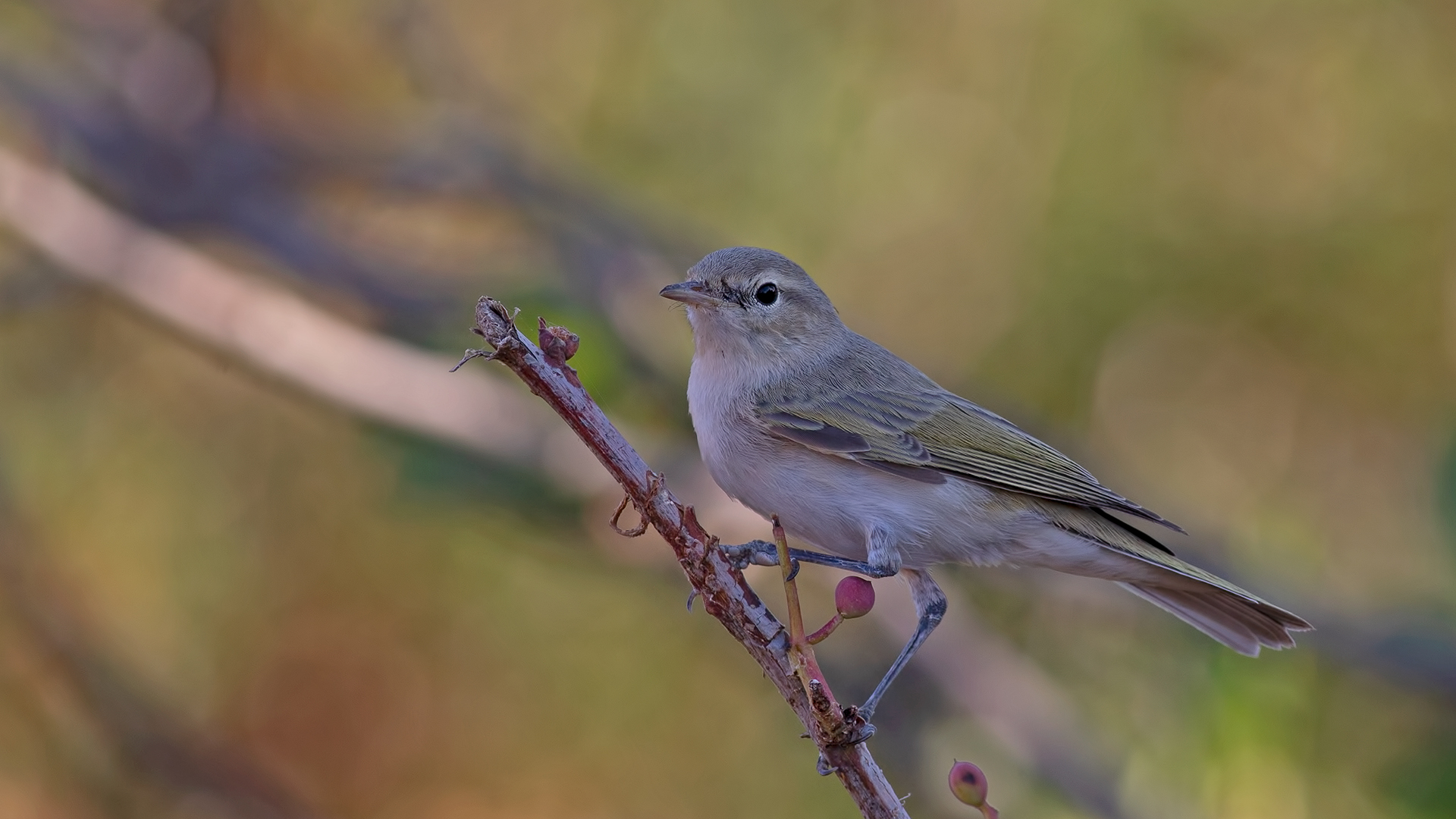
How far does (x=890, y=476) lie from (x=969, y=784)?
145 cm

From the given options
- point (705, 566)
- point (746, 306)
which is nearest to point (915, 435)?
point (746, 306)

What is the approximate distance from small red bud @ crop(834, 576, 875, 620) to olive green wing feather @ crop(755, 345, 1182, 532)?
3.65 feet

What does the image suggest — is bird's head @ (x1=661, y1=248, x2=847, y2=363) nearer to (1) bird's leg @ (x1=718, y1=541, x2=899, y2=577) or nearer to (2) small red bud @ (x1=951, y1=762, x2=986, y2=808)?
(1) bird's leg @ (x1=718, y1=541, x2=899, y2=577)

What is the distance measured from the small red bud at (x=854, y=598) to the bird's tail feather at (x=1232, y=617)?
4.69 ft

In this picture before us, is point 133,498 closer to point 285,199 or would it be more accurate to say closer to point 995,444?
point 285,199

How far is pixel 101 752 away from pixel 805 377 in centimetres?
319

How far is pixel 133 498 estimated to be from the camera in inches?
241

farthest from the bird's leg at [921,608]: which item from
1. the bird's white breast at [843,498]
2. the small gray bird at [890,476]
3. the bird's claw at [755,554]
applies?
the bird's claw at [755,554]

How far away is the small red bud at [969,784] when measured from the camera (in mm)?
2256

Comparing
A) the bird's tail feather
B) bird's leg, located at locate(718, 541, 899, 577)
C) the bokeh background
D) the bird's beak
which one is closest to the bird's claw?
bird's leg, located at locate(718, 541, 899, 577)

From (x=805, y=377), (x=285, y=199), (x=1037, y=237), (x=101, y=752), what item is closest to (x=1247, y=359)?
(x=1037, y=237)

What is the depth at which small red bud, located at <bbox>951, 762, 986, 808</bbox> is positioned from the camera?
2.26 metres

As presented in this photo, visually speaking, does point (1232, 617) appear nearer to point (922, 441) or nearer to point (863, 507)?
point (922, 441)

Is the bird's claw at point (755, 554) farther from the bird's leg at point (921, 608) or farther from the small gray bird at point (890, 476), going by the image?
the bird's leg at point (921, 608)
